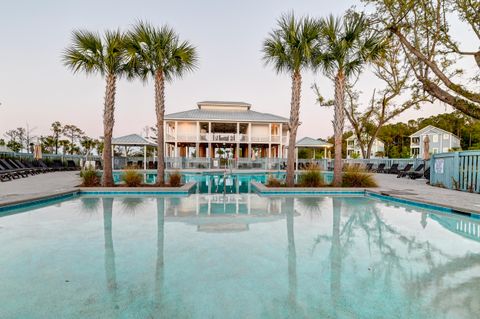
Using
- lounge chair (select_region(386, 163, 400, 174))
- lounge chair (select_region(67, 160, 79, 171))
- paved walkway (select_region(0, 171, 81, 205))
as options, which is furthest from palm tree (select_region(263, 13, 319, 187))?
lounge chair (select_region(67, 160, 79, 171))

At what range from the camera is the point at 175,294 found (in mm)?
2639

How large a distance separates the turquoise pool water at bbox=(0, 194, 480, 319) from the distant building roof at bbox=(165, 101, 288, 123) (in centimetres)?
1794

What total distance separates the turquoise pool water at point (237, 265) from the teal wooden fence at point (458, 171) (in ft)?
15.6

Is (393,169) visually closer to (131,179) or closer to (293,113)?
(293,113)

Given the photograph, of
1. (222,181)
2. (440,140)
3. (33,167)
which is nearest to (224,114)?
(222,181)

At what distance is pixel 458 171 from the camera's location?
10.4 meters

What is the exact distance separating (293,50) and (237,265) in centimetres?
900

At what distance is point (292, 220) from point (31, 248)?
16.9ft

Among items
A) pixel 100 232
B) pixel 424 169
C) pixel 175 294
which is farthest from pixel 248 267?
pixel 424 169

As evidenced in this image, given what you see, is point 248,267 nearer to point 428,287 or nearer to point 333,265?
point 333,265

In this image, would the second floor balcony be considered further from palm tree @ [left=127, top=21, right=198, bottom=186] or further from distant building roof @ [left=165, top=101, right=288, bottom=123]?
palm tree @ [left=127, top=21, right=198, bottom=186]

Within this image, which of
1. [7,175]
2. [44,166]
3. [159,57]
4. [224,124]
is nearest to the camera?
[159,57]

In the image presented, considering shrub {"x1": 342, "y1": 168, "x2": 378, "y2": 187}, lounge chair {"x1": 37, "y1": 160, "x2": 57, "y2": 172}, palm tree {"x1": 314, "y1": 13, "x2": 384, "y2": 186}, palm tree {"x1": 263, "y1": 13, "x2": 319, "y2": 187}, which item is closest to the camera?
palm tree {"x1": 263, "y1": 13, "x2": 319, "y2": 187}

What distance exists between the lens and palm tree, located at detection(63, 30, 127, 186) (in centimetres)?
927
